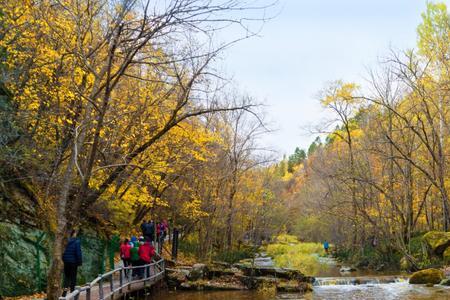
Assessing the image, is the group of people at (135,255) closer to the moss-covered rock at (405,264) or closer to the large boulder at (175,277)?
the large boulder at (175,277)

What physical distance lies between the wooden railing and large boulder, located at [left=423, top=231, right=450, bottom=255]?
16.8m

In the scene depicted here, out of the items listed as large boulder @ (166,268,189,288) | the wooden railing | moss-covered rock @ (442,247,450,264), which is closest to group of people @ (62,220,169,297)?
the wooden railing

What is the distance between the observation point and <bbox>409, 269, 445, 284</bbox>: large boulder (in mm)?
22141

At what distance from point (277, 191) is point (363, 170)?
67.2ft

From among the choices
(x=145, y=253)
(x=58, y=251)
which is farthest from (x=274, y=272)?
(x=58, y=251)

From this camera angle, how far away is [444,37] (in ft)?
82.6

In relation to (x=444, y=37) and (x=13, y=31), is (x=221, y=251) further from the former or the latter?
(x=13, y=31)

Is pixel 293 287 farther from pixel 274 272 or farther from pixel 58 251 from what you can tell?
pixel 58 251

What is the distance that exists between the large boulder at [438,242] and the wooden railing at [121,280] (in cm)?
1677

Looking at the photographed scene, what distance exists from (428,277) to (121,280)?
15138 mm

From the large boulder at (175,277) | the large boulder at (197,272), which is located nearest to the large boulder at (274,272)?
the large boulder at (197,272)

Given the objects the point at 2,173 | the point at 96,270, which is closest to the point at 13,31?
the point at 2,173

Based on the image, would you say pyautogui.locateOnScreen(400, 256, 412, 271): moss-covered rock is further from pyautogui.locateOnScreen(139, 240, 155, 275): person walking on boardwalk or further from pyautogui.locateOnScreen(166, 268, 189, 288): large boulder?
pyautogui.locateOnScreen(139, 240, 155, 275): person walking on boardwalk

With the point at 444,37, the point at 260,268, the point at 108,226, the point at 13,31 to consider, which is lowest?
the point at 260,268
